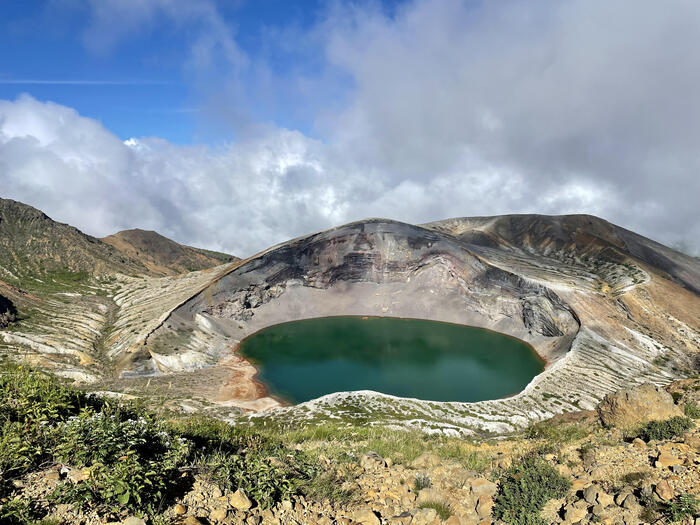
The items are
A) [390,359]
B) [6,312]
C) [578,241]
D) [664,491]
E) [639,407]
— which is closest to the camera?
[664,491]

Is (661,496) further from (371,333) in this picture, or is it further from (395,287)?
(395,287)

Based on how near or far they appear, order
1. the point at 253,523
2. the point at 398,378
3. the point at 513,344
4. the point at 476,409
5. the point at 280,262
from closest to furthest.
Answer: the point at 253,523
the point at 476,409
the point at 398,378
the point at 513,344
the point at 280,262

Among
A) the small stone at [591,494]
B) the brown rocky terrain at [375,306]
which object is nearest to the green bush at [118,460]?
the small stone at [591,494]

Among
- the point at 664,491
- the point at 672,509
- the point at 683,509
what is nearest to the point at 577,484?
the point at 664,491

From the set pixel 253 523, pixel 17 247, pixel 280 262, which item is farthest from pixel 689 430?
pixel 17 247

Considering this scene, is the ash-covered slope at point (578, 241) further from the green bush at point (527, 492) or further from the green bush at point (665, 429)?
the green bush at point (527, 492)

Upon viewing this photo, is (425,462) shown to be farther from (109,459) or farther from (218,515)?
(109,459)
